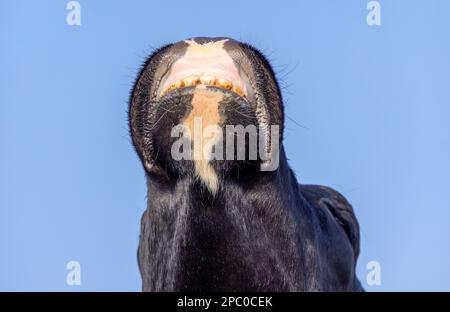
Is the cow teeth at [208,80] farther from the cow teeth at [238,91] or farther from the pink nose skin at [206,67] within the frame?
the cow teeth at [238,91]

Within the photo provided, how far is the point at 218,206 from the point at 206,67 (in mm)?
913

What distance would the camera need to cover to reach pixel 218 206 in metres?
5.07

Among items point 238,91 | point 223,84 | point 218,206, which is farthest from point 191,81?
point 218,206

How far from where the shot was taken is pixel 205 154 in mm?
4801

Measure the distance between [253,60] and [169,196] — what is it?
1036 millimetres

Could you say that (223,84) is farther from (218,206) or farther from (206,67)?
(218,206)

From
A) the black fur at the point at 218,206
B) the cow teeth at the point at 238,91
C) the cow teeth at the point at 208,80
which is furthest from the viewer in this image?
the black fur at the point at 218,206

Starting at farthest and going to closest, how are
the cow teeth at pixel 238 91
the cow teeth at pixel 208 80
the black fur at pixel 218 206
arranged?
the black fur at pixel 218 206 → the cow teeth at pixel 238 91 → the cow teeth at pixel 208 80

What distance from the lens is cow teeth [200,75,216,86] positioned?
15.3ft

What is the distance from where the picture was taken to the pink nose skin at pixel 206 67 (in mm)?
4715

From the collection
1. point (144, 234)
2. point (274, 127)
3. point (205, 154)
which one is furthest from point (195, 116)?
point (144, 234)

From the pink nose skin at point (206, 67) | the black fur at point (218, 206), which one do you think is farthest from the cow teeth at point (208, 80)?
the black fur at point (218, 206)

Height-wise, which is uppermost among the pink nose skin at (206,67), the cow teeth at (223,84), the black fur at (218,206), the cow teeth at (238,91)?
the pink nose skin at (206,67)
